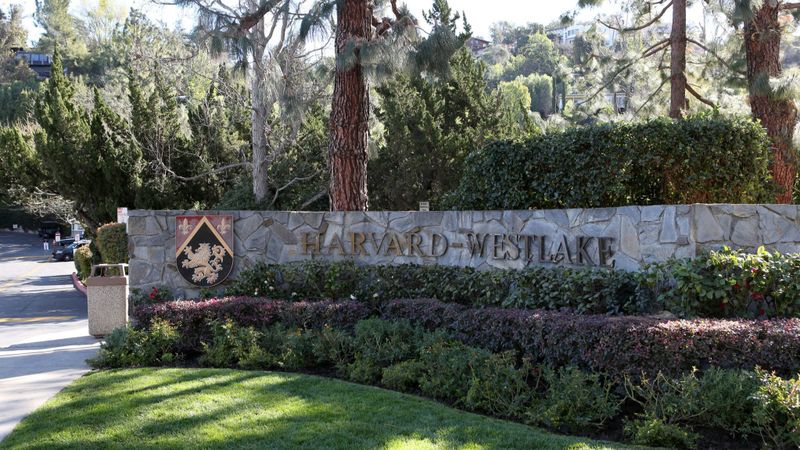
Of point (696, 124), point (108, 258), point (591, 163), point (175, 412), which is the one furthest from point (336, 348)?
point (108, 258)

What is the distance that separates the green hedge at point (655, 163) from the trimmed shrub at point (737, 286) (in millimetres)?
1520

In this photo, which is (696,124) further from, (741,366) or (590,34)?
(590,34)

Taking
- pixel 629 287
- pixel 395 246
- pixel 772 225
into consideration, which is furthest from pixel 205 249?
pixel 772 225

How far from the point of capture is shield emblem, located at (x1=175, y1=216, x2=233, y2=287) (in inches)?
425

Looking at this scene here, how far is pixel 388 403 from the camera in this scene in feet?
21.1

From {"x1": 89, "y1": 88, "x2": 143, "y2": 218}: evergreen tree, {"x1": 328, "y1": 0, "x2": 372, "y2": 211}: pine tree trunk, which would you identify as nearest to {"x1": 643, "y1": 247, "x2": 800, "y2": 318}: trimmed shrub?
{"x1": 328, "y1": 0, "x2": 372, "y2": 211}: pine tree trunk

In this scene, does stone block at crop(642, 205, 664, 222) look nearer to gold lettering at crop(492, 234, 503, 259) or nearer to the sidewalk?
gold lettering at crop(492, 234, 503, 259)

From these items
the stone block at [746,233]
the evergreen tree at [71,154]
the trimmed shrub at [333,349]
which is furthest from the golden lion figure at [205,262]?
the evergreen tree at [71,154]

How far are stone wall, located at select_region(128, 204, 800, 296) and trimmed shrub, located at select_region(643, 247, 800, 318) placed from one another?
567 millimetres

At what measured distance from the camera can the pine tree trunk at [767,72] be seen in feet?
40.0

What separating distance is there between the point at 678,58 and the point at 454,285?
8.85 metres

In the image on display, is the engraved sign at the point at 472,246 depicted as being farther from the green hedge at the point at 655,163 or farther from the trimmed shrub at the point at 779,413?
the trimmed shrub at the point at 779,413

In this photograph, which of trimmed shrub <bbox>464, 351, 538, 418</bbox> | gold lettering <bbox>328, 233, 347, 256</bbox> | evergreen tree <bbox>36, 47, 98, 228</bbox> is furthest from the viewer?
evergreen tree <bbox>36, 47, 98, 228</bbox>

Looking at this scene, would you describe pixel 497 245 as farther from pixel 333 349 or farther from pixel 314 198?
pixel 314 198
